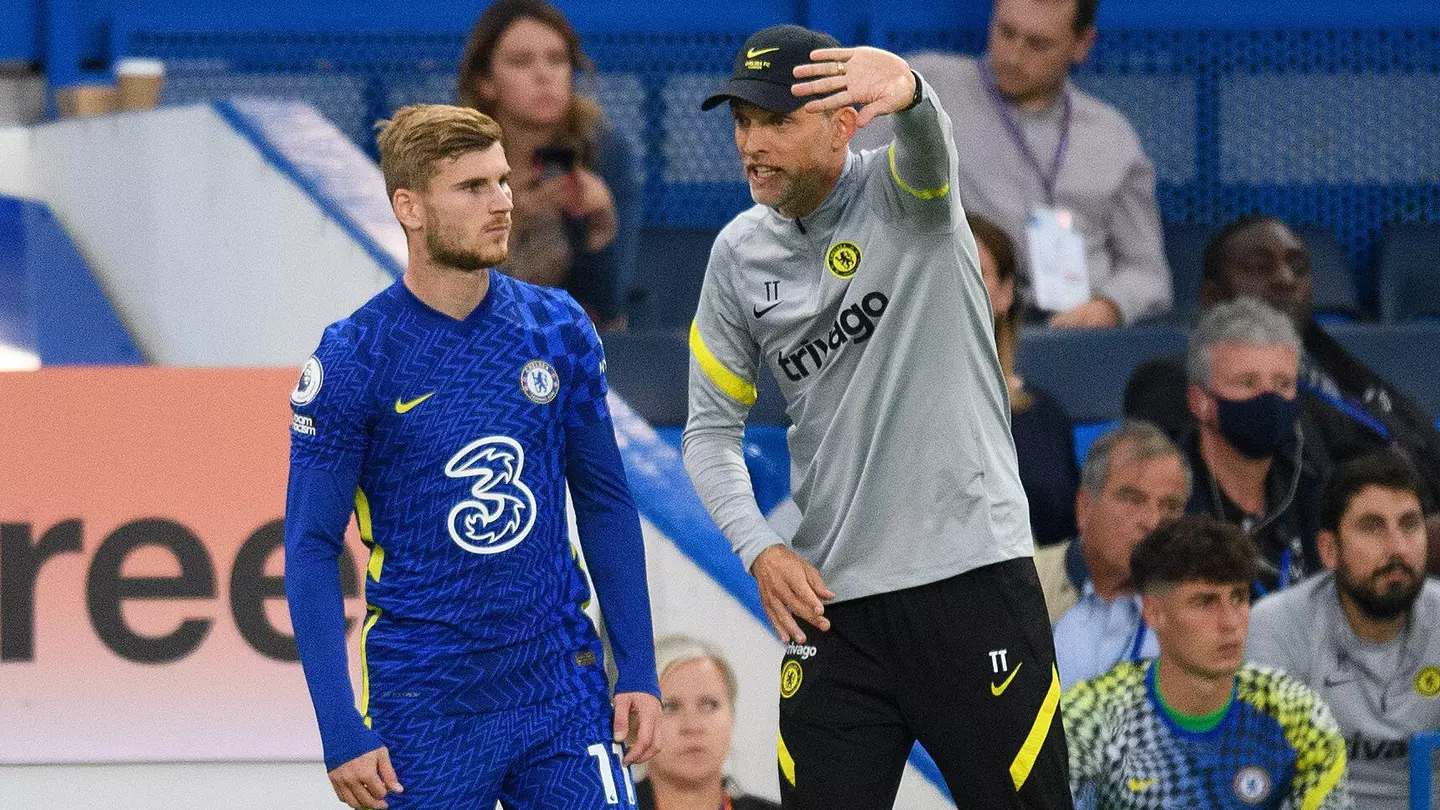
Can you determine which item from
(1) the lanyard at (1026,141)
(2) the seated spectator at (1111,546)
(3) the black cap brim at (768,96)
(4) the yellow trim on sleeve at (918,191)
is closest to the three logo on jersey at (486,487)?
(3) the black cap brim at (768,96)

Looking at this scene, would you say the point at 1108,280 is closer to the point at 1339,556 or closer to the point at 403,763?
the point at 1339,556

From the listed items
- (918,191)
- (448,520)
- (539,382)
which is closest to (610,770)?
(448,520)

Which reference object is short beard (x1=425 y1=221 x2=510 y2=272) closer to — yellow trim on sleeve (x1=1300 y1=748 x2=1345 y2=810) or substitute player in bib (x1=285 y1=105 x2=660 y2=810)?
substitute player in bib (x1=285 y1=105 x2=660 y2=810)

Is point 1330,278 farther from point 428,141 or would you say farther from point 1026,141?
point 428,141

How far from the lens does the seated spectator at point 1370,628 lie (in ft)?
17.3

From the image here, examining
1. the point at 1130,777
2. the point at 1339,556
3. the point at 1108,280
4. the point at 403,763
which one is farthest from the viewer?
the point at 1108,280

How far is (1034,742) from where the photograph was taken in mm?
3553

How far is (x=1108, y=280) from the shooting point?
699 cm

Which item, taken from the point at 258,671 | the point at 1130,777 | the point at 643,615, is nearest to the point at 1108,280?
the point at 1130,777

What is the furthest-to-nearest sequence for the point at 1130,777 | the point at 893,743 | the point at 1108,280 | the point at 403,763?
the point at 1108,280 → the point at 1130,777 → the point at 893,743 → the point at 403,763

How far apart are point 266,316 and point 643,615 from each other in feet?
8.87

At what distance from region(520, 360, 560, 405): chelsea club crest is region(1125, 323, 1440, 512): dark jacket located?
9.36ft

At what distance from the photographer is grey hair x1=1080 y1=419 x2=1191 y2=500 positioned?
17.9ft

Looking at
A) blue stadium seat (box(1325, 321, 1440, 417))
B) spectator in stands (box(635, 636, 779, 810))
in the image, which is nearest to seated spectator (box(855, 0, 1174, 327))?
blue stadium seat (box(1325, 321, 1440, 417))
